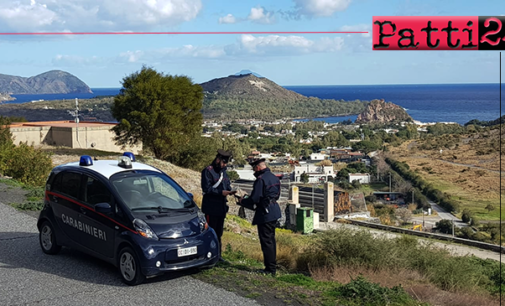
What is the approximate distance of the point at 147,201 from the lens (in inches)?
281

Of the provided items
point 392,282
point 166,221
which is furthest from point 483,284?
point 166,221

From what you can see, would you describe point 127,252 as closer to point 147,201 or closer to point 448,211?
point 147,201

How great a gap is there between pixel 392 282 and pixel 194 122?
3219 centimetres

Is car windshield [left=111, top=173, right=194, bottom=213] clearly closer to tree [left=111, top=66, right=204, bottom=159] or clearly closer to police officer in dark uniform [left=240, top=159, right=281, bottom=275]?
police officer in dark uniform [left=240, top=159, right=281, bottom=275]

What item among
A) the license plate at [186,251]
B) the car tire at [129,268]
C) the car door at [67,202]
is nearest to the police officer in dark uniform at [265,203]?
the license plate at [186,251]

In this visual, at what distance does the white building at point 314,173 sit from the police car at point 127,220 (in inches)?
2225

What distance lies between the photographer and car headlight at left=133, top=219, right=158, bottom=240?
662cm

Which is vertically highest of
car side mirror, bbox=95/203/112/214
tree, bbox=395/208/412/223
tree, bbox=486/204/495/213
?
car side mirror, bbox=95/203/112/214

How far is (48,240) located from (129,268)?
2094 millimetres

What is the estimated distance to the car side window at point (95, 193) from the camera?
709 centimetres

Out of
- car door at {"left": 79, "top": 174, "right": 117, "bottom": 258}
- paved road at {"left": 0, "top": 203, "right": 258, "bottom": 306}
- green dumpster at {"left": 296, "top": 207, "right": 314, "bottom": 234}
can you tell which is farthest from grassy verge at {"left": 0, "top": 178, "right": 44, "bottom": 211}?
green dumpster at {"left": 296, "top": 207, "right": 314, "bottom": 234}

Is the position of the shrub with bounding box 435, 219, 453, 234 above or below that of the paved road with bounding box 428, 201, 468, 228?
above

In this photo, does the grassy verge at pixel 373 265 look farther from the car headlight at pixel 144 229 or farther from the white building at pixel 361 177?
the white building at pixel 361 177

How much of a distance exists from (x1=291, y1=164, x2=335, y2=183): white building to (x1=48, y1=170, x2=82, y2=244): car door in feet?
185
